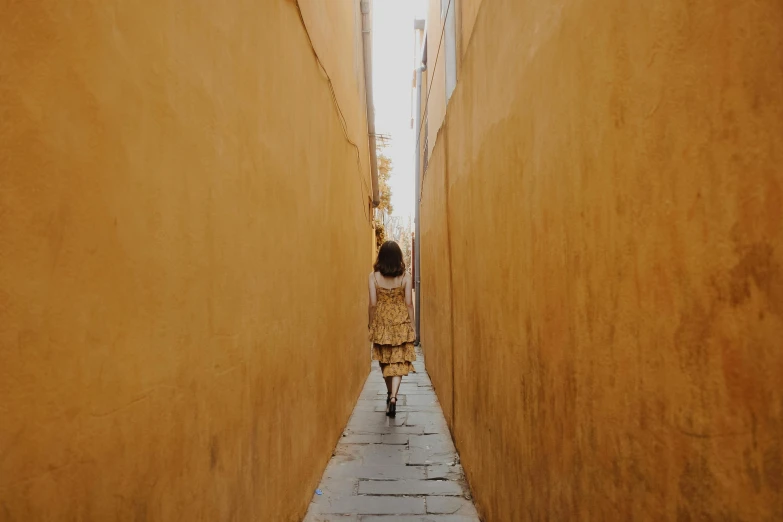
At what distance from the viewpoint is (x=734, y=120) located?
0.95 meters

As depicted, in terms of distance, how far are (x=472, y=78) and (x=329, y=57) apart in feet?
5.86

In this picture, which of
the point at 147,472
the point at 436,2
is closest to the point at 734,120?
the point at 147,472

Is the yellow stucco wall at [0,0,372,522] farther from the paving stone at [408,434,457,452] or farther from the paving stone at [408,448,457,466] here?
the paving stone at [408,434,457,452]

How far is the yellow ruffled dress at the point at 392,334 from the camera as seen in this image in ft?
18.4

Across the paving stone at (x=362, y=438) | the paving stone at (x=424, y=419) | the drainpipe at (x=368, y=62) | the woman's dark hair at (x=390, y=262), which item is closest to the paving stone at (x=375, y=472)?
the paving stone at (x=362, y=438)

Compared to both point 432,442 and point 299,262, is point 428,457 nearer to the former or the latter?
point 432,442

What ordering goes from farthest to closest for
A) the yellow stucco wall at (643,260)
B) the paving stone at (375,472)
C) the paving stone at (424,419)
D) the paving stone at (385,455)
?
1. the paving stone at (424,419)
2. the paving stone at (385,455)
3. the paving stone at (375,472)
4. the yellow stucco wall at (643,260)

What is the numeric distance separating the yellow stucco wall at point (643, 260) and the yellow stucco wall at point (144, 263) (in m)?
1.24

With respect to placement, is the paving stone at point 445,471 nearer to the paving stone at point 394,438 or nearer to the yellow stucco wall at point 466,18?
the paving stone at point 394,438

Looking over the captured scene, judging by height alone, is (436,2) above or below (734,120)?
above

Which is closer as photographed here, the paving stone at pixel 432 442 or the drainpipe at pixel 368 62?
the paving stone at pixel 432 442

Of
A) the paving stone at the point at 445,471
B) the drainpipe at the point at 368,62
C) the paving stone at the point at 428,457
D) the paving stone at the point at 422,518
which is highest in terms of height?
the drainpipe at the point at 368,62

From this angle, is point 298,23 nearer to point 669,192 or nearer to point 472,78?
point 472,78

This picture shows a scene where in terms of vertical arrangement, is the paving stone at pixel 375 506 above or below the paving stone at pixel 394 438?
below
